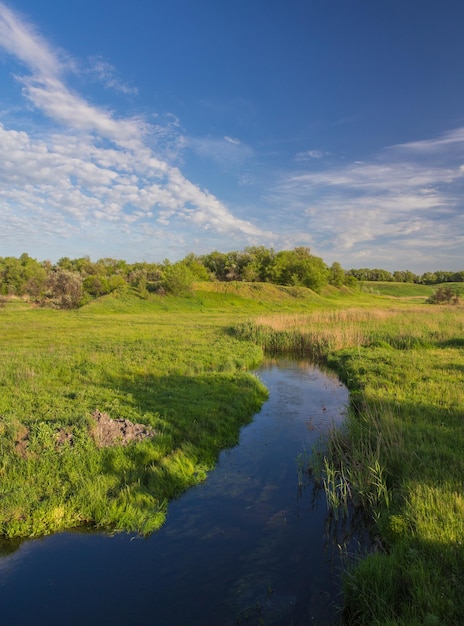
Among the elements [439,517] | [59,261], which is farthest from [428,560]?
[59,261]

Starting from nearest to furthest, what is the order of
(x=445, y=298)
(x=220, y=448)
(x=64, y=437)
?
(x=64, y=437), (x=220, y=448), (x=445, y=298)

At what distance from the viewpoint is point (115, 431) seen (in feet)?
32.9

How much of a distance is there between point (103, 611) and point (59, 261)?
380ft

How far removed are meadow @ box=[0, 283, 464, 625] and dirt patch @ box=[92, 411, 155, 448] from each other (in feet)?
0.66

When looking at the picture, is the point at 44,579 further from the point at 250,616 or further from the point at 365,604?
the point at 365,604

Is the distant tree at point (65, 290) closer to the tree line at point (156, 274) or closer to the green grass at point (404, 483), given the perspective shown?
the tree line at point (156, 274)

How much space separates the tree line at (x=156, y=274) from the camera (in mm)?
59969

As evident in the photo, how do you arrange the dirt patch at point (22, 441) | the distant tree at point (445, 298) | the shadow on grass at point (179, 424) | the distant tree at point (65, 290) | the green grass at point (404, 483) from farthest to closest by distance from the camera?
the distant tree at point (445, 298), the distant tree at point (65, 290), the dirt patch at point (22, 441), the shadow on grass at point (179, 424), the green grass at point (404, 483)

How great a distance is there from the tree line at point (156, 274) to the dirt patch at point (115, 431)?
48.5 m

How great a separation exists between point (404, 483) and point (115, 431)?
6766 mm

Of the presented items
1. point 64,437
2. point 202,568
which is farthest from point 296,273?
point 202,568

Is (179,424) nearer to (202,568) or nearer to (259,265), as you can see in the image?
(202,568)

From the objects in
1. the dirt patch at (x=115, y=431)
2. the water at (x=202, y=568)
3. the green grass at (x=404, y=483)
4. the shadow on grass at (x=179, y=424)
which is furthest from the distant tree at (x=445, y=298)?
the dirt patch at (x=115, y=431)

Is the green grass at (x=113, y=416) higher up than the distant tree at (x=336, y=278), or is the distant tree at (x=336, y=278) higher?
the distant tree at (x=336, y=278)
